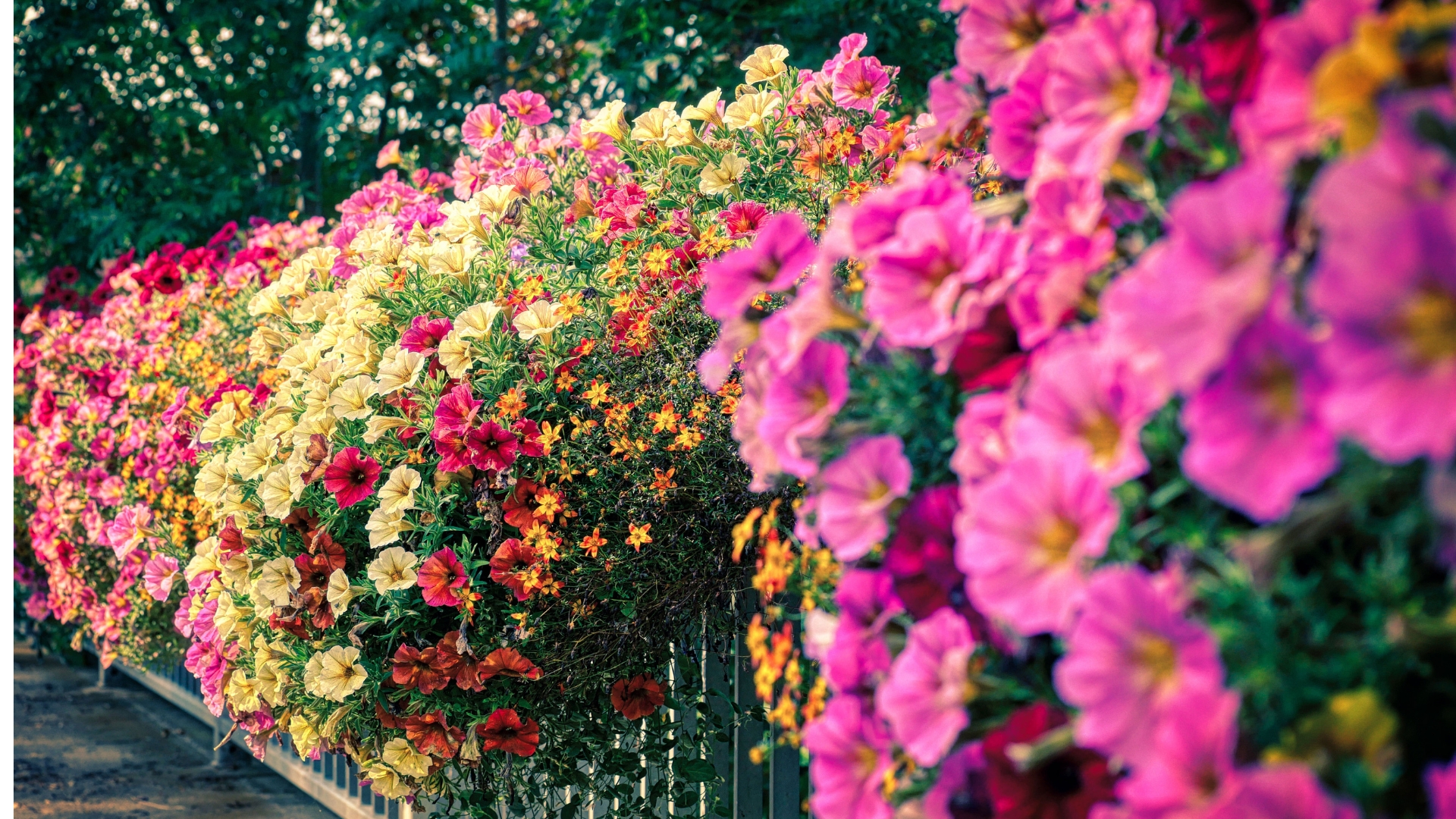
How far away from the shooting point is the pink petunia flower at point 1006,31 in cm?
108

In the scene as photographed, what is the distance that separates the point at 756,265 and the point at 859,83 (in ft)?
4.66

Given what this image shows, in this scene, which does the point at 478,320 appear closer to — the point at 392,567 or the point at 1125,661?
the point at 392,567

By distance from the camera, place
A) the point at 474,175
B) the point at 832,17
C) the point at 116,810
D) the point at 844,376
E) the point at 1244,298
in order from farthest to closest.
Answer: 1. the point at 832,17
2. the point at 116,810
3. the point at 474,175
4. the point at 844,376
5. the point at 1244,298

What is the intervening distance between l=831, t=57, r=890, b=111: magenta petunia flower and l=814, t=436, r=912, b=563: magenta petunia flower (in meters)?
1.57

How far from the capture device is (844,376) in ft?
3.49

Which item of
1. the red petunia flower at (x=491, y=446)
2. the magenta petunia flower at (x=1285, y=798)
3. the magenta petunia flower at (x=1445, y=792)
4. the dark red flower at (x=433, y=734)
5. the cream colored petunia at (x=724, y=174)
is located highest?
the cream colored petunia at (x=724, y=174)

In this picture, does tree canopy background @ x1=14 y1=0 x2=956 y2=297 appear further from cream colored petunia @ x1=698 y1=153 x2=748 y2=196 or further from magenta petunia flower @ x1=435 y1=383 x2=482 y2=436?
magenta petunia flower @ x1=435 y1=383 x2=482 y2=436

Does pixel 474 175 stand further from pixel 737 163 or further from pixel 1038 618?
pixel 1038 618

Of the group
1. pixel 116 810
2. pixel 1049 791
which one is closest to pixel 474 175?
pixel 1049 791

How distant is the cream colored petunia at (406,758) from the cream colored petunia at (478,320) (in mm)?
959

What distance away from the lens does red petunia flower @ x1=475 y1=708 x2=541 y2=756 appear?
2.41m

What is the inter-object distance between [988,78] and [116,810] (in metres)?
4.88

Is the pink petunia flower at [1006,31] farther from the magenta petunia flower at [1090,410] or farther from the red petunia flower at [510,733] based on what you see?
the red petunia flower at [510,733]

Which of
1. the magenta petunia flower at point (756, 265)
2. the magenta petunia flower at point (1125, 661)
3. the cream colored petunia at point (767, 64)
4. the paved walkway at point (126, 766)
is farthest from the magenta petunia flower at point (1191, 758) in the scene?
the paved walkway at point (126, 766)
